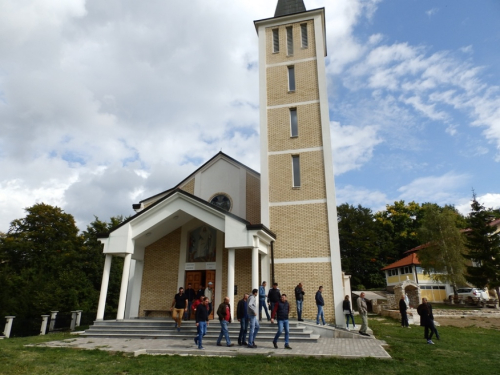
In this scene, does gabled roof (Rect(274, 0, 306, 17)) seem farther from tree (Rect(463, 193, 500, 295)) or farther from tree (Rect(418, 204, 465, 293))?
tree (Rect(418, 204, 465, 293))

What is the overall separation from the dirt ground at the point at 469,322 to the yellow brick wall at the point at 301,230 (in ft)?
29.6

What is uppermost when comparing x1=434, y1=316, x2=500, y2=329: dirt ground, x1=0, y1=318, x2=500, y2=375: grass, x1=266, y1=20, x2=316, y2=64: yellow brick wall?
x1=266, y1=20, x2=316, y2=64: yellow brick wall

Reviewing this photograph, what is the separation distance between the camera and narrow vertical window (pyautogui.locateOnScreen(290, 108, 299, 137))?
56.6 feet

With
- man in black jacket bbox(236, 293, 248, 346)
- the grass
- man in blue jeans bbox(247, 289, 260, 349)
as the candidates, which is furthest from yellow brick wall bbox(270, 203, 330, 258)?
the grass

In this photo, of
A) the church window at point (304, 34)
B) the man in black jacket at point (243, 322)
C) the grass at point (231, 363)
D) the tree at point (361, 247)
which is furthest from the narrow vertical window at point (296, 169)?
the tree at point (361, 247)

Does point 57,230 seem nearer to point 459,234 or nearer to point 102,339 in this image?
point 102,339

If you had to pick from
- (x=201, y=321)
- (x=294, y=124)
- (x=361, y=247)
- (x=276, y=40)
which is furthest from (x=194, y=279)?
(x=361, y=247)

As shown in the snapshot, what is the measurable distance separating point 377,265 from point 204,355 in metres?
44.1

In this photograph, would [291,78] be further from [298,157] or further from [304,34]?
[298,157]

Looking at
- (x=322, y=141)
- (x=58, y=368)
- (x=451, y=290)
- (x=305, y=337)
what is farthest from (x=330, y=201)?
(x=451, y=290)

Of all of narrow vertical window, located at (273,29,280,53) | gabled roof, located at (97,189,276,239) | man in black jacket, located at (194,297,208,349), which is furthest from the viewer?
narrow vertical window, located at (273,29,280,53)

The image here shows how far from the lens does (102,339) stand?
11.3 metres

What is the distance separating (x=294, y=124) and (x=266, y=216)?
16.7ft

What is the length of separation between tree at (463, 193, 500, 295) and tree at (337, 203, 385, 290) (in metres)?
16.3
